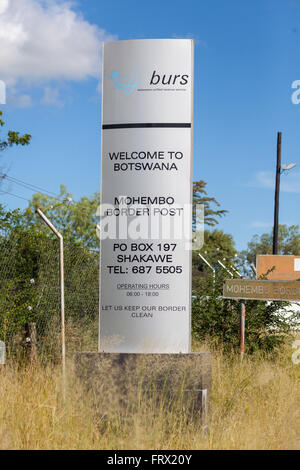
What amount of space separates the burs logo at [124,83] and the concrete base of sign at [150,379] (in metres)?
2.75

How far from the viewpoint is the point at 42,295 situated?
410 inches

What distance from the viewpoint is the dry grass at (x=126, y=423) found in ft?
17.2

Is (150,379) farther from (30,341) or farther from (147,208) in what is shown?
(30,341)

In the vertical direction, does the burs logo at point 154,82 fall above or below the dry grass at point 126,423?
above

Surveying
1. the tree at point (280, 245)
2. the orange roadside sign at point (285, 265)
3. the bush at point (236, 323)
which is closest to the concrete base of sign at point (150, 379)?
the bush at point (236, 323)

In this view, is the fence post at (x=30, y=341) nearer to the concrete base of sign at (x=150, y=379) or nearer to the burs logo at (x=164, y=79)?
the concrete base of sign at (x=150, y=379)

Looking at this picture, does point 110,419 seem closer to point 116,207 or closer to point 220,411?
point 220,411

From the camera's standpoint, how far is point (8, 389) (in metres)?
6.56

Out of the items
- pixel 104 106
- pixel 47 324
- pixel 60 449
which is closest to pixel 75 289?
pixel 47 324

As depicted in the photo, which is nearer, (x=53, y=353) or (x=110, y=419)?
(x=110, y=419)

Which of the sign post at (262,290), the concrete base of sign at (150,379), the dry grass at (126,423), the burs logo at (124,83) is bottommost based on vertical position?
the dry grass at (126,423)

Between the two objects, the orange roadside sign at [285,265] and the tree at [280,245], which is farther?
the tree at [280,245]

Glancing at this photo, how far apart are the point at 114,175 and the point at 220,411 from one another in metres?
2.73

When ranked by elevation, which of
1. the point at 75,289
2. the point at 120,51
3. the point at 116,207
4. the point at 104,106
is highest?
the point at 120,51
